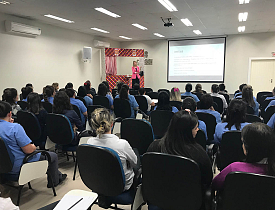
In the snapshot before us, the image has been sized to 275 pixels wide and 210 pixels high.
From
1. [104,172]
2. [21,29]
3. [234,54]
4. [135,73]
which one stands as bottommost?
[104,172]

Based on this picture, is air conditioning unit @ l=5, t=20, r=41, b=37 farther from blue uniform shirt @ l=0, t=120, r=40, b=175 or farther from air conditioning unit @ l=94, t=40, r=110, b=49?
blue uniform shirt @ l=0, t=120, r=40, b=175

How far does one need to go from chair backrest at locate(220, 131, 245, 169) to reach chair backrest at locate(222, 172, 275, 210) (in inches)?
38.4

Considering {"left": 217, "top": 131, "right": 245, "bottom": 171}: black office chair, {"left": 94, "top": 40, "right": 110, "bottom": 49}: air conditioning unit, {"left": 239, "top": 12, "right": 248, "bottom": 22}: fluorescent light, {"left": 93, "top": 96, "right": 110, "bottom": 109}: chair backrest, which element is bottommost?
{"left": 217, "top": 131, "right": 245, "bottom": 171}: black office chair

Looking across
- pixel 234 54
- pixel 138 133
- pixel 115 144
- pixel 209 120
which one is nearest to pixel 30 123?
pixel 138 133

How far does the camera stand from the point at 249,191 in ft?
3.82

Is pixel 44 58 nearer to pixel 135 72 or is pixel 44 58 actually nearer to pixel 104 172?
pixel 135 72

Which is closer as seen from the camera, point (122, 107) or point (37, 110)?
point (37, 110)

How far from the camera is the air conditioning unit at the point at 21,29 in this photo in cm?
656

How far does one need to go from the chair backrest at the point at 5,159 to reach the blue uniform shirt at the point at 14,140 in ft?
0.15

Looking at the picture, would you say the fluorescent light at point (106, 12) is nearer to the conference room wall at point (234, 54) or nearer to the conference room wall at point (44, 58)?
the conference room wall at point (44, 58)

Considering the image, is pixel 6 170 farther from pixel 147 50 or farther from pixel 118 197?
pixel 147 50

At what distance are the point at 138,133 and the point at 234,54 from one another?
381 inches

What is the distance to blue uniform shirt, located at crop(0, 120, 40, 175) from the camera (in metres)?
2.04

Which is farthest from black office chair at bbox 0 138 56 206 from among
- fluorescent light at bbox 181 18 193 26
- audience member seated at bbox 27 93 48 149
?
fluorescent light at bbox 181 18 193 26
